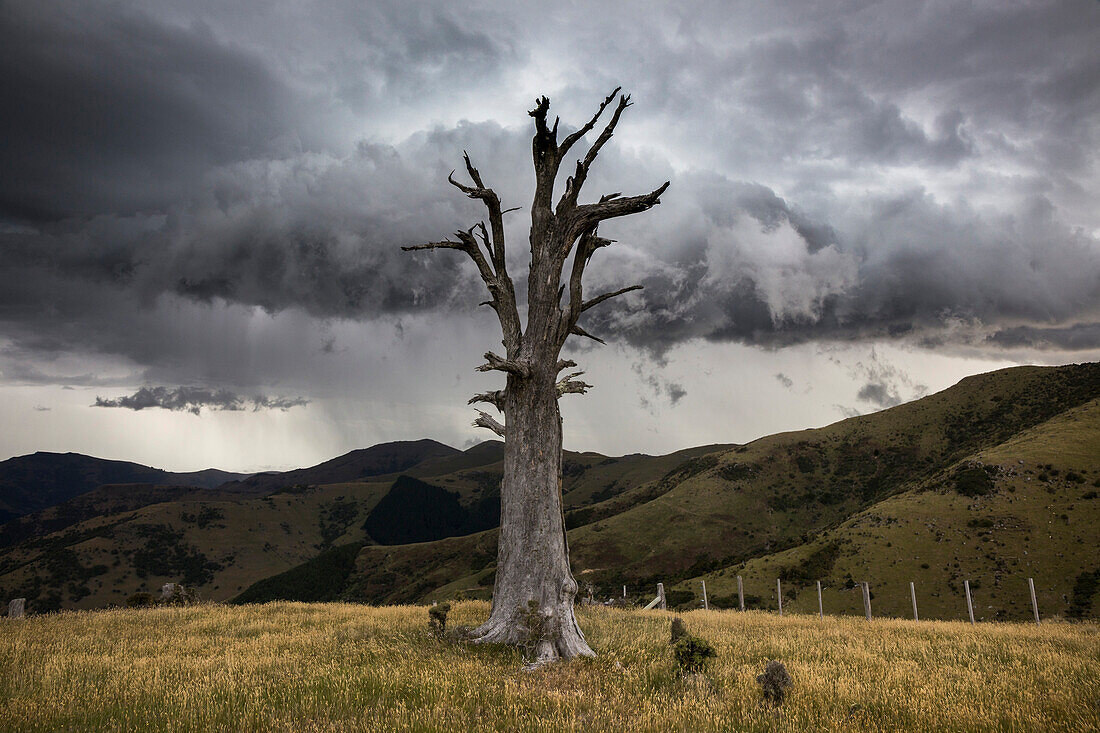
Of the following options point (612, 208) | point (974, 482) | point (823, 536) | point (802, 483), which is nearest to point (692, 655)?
point (612, 208)

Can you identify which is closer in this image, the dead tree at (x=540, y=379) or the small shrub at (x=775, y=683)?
the small shrub at (x=775, y=683)

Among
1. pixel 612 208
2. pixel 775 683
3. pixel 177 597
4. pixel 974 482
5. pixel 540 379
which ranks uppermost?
pixel 612 208

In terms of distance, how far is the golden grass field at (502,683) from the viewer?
648 cm

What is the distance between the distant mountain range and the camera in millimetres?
50938

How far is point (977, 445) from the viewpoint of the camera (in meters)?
93.8

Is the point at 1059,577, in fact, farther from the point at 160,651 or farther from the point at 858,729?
the point at 160,651

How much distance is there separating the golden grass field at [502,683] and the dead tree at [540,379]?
4.12ft

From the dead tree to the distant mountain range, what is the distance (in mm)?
14488

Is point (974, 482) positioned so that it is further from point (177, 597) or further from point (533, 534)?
point (177, 597)

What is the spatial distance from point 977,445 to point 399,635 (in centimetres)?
11140

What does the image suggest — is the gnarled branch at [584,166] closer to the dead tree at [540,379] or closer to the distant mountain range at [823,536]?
the dead tree at [540,379]

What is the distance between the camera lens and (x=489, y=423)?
12961 mm

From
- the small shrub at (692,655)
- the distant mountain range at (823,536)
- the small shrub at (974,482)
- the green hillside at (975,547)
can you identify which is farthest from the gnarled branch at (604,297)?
the small shrub at (974,482)

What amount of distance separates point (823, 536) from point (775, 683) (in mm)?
68135
